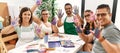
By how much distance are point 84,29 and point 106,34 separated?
1.44 meters

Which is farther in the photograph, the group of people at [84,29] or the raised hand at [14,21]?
the raised hand at [14,21]

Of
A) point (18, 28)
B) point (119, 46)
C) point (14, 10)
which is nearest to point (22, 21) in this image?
point (18, 28)

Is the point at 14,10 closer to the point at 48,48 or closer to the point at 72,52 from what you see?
the point at 48,48

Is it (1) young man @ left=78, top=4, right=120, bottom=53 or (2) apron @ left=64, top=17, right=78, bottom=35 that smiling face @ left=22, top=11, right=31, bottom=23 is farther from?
(1) young man @ left=78, top=4, right=120, bottom=53

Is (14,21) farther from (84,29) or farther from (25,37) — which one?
(84,29)

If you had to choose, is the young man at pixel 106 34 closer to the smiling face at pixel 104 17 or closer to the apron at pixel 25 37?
the smiling face at pixel 104 17

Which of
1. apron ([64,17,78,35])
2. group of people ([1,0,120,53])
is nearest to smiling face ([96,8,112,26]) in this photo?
group of people ([1,0,120,53])

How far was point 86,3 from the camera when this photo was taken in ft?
14.1

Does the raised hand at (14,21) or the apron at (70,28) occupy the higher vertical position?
the raised hand at (14,21)

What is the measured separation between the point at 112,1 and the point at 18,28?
272 cm

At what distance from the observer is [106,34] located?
1471mm

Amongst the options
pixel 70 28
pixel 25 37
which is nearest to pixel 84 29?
pixel 70 28

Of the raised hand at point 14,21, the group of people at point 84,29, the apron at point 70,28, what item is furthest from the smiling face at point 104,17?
the apron at point 70,28

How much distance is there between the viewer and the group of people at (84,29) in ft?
4.63
